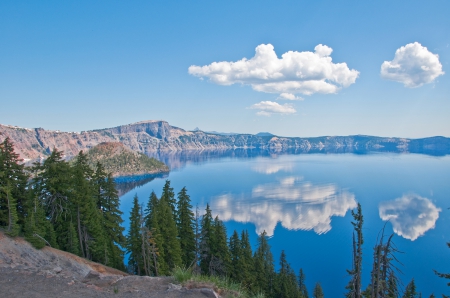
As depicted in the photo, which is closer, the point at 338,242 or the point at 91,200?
the point at 91,200

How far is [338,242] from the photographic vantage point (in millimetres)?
68750

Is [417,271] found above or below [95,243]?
below

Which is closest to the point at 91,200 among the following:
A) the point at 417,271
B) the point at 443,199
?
the point at 417,271

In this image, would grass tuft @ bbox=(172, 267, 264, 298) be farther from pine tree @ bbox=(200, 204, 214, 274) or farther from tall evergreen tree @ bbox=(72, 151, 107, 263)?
pine tree @ bbox=(200, 204, 214, 274)

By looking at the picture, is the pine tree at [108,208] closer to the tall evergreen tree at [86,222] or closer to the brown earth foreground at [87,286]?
the tall evergreen tree at [86,222]

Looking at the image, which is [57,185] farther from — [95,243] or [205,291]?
[205,291]

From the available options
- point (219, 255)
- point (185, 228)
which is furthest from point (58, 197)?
point (219, 255)

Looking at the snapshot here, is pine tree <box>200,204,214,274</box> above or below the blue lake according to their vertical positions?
above

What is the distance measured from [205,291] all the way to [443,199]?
123026 millimetres

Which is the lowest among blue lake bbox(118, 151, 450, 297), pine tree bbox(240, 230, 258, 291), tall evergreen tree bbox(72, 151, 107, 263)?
blue lake bbox(118, 151, 450, 297)

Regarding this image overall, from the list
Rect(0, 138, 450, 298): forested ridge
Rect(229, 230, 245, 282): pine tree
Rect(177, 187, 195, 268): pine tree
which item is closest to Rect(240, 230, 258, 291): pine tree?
Rect(0, 138, 450, 298): forested ridge

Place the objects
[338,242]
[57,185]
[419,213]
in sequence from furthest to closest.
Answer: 1. [419,213]
2. [338,242]
3. [57,185]

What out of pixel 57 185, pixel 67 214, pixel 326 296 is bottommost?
pixel 326 296

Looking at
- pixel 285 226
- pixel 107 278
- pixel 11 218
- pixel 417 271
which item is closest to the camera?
pixel 107 278
